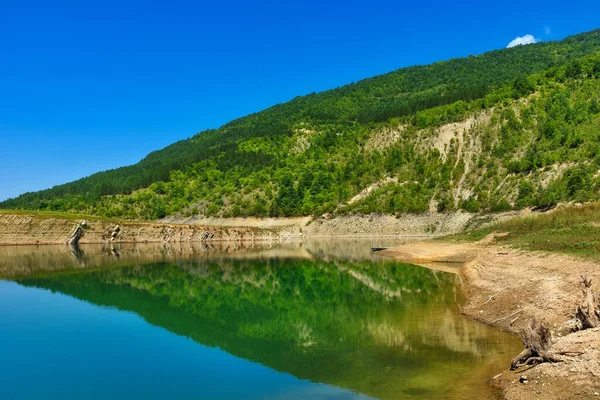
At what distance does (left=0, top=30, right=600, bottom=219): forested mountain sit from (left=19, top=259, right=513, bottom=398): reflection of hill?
124 ft

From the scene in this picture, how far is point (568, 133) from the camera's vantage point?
258 feet

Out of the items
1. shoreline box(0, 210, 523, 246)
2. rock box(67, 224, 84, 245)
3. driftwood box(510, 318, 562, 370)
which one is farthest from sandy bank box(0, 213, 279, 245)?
driftwood box(510, 318, 562, 370)

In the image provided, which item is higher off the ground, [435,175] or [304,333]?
[435,175]

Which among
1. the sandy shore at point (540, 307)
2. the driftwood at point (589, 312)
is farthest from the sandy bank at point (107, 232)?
the driftwood at point (589, 312)

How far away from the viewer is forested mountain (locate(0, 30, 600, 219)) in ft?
266

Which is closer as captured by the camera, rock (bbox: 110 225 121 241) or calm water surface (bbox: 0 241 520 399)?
calm water surface (bbox: 0 241 520 399)

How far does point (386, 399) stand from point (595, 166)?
63.6 meters

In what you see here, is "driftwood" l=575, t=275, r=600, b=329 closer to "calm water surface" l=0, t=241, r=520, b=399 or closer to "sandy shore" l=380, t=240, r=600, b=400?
"sandy shore" l=380, t=240, r=600, b=400

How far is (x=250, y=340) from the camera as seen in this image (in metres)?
20.5

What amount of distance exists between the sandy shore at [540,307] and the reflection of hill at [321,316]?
1385mm

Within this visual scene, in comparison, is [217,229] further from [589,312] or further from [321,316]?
[589,312]

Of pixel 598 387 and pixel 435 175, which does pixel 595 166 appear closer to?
pixel 435 175

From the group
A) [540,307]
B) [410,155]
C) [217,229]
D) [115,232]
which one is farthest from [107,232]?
[540,307]

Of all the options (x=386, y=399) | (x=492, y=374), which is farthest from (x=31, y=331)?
(x=492, y=374)
